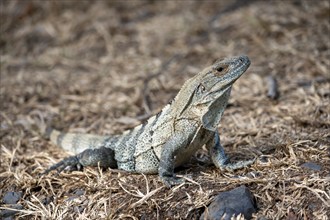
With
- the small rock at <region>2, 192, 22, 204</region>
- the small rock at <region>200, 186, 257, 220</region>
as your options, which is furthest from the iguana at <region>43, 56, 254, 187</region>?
the small rock at <region>2, 192, 22, 204</region>

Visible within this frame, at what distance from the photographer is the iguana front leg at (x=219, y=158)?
5395 millimetres

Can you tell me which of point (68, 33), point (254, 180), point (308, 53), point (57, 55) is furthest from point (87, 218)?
point (68, 33)

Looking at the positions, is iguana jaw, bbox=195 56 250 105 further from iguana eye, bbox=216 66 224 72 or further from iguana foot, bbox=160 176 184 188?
iguana foot, bbox=160 176 184 188

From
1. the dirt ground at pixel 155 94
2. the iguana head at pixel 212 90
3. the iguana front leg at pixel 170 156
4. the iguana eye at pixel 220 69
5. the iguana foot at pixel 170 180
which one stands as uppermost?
the iguana eye at pixel 220 69

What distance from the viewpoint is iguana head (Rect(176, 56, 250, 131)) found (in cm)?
518

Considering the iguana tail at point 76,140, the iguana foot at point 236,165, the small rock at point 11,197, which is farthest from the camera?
the iguana tail at point 76,140

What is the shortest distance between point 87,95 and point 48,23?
395cm

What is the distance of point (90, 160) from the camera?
5.89 metres

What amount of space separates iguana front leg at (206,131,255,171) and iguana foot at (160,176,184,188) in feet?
1.68

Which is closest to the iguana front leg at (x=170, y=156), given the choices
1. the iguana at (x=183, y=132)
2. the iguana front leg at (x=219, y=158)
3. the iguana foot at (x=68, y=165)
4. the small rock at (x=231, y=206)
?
the iguana at (x=183, y=132)

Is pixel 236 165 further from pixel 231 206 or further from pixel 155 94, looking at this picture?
pixel 155 94

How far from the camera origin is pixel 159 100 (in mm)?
8219

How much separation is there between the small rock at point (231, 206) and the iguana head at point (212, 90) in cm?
84

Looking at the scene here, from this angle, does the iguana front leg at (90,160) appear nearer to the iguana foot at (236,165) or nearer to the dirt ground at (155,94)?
the dirt ground at (155,94)
